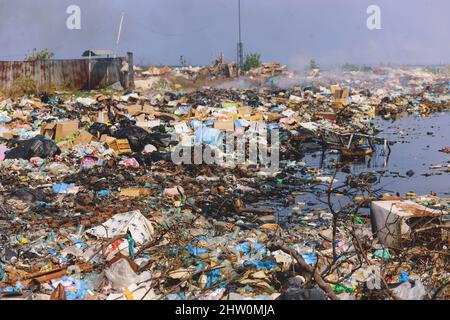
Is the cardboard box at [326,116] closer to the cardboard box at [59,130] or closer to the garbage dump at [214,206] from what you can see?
the garbage dump at [214,206]

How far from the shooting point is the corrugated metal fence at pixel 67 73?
16.3 meters

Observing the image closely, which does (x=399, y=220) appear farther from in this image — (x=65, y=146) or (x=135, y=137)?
(x=65, y=146)

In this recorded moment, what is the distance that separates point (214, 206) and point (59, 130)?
4.53 metres

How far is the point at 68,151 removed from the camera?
340 inches

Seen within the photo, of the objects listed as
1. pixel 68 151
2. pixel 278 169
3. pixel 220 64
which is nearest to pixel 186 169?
pixel 278 169

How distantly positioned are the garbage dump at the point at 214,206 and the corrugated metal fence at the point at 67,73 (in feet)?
11.2

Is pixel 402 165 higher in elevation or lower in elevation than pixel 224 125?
lower

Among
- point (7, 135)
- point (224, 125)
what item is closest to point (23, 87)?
point (7, 135)

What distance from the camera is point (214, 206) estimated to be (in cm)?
610

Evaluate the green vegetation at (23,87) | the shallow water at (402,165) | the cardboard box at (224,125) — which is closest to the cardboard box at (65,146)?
the cardboard box at (224,125)

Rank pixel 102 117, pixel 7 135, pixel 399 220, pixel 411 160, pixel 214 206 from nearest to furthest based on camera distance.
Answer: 1. pixel 399 220
2. pixel 214 206
3. pixel 411 160
4. pixel 7 135
5. pixel 102 117
